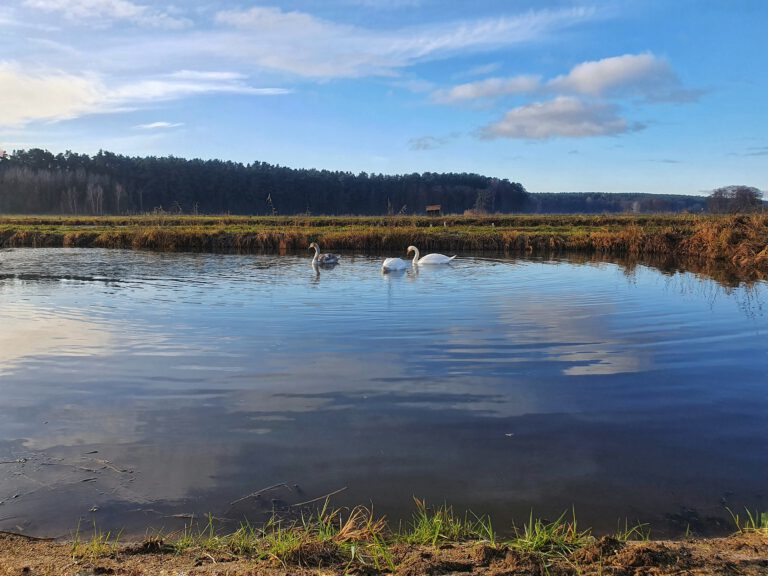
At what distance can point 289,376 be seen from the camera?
7.50 metres

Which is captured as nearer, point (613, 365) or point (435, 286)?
point (613, 365)

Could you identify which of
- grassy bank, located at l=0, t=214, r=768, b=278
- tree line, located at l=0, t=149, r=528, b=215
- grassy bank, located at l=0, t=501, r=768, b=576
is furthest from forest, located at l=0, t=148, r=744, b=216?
grassy bank, located at l=0, t=501, r=768, b=576

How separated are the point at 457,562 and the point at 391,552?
39cm

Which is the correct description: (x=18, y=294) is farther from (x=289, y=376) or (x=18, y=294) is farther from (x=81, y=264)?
(x=289, y=376)

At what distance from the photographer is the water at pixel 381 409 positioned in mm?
4398

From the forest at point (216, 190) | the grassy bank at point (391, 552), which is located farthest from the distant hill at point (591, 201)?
the grassy bank at point (391, 552)

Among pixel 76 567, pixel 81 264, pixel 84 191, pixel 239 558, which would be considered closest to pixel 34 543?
pixel 76 567

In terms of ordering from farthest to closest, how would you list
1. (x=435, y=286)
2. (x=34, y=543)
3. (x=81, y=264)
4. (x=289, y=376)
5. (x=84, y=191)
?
(x=84, y=191)
(x=81, y=264)
(x=435, y=286)
(x=289, y=376)
(x=34, y=543)

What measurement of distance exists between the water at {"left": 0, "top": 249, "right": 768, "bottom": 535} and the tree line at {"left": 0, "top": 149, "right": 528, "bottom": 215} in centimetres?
7926

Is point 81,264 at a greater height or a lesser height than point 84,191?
lesser

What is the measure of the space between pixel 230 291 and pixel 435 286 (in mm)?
5461

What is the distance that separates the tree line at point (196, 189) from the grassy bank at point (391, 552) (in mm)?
85646

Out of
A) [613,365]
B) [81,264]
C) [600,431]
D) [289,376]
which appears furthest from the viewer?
[81,264]

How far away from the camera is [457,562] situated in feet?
10.6
